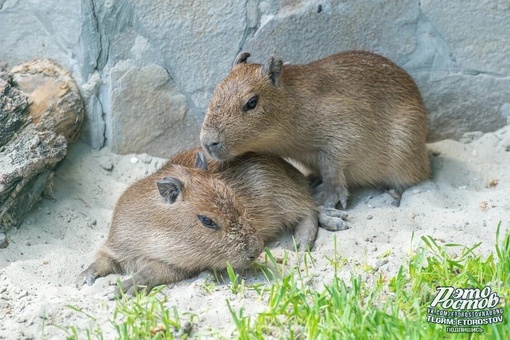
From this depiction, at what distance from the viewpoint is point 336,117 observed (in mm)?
6941

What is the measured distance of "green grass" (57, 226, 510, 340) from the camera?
4.59 m

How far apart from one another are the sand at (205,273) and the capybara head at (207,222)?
8.1 inches

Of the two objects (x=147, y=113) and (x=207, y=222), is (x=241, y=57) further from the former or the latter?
(x=207, y=222)

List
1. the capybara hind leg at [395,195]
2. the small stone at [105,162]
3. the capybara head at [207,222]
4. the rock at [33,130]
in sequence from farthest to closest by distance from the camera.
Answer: the small stone at [105,162], the capybara hind leg at [395,195], the rock at [33,130], the capybara head at [207,222]

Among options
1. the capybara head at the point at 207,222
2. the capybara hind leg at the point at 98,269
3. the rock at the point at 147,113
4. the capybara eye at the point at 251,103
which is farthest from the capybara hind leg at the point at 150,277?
the rock at the point at 147,113

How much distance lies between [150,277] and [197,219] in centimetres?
55

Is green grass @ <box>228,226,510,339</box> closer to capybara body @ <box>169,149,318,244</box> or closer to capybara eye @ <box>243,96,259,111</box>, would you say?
capybara body @ <box>169,149,318,244</box>

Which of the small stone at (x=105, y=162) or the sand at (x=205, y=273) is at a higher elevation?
the small stone at (x=105, y=162)

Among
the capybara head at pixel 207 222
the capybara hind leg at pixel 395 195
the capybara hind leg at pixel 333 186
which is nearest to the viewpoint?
the capybara head at pixel 207 222

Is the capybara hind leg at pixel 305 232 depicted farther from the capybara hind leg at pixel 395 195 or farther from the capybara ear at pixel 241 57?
the capybara ear at pixel 241 57

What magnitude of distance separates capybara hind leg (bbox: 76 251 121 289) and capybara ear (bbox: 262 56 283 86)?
201cm

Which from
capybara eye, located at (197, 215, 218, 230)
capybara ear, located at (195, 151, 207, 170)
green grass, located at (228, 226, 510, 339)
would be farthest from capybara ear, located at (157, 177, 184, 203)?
green grass, located at (228, 226, 510, 339)

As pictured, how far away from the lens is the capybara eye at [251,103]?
6527 mm

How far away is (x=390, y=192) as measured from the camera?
23.9 feet
